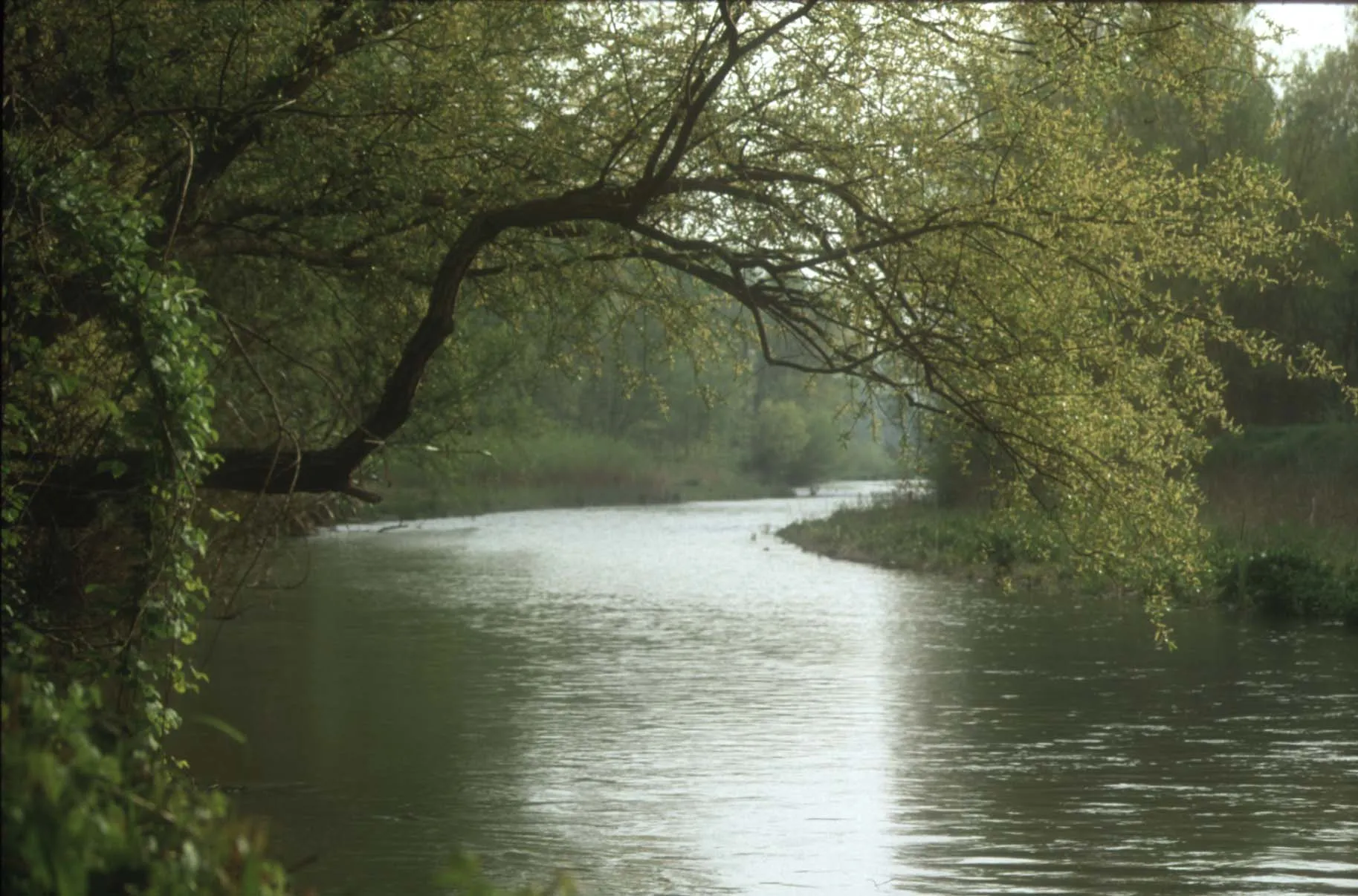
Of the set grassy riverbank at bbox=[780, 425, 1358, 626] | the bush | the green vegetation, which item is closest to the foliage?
the green vegetation

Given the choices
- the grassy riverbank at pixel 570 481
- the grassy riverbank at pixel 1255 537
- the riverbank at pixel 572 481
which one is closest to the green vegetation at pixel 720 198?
the grassy riverbank at pixel 1255 537

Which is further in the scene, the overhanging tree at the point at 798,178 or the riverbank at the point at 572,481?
the riverbank at the point at 572,481

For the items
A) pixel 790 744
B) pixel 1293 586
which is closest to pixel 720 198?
pixel 790 744

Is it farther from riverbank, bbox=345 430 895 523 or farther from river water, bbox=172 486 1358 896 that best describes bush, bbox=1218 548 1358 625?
riverbank, bbox=345 430 895 523

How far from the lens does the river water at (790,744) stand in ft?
31.9

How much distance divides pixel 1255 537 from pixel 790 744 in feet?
44.1

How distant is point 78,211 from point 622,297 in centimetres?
728

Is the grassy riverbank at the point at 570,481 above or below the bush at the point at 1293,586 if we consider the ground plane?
above

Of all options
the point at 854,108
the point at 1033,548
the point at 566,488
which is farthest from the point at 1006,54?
the point at 566,488

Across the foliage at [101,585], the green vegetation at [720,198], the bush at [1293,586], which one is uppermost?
the green vegetation at [720,198]

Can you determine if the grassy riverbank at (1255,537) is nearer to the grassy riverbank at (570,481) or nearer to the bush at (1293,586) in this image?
the bush at (1293,586)

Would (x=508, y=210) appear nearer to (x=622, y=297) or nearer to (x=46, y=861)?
(x=622, y=297)

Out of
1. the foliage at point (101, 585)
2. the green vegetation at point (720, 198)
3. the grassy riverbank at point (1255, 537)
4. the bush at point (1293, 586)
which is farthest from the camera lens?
the grassy riverbank at point (1255, 537)

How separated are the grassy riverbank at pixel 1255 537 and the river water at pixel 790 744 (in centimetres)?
93
